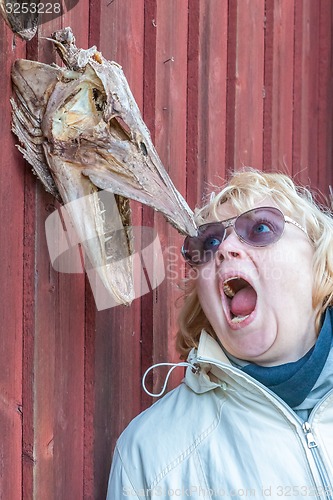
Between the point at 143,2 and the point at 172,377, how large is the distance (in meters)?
1.11

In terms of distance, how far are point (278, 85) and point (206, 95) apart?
0.61m

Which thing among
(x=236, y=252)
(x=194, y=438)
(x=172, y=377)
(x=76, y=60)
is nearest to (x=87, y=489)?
(x=194, y=438)

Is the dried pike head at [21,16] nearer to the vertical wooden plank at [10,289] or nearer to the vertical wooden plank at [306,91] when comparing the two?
the vertical wooden plank at [10,289]

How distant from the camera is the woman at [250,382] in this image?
1.68 m

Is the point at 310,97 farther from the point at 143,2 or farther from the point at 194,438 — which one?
the point at 194,438

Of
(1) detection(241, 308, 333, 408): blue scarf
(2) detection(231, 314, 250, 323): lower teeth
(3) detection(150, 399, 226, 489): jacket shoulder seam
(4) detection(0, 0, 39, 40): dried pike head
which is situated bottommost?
(3) detection(150, 399, 226, 489): jacket shoulder seam

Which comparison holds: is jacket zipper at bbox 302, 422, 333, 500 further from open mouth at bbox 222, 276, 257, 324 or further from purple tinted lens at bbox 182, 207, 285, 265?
purple tinted lens at bbox 182, 207, 285, 265

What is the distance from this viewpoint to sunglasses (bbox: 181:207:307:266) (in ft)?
5.77

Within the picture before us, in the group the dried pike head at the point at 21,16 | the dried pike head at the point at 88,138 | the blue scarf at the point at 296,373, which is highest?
the dried pike head at the point at 21,16

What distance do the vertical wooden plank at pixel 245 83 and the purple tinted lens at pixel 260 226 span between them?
90 centimetres

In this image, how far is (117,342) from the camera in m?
2.00

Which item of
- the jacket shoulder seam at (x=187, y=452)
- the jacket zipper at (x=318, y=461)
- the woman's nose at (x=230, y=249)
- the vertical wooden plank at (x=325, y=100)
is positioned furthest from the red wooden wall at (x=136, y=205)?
the jacket zipper at (x=318, y=461)

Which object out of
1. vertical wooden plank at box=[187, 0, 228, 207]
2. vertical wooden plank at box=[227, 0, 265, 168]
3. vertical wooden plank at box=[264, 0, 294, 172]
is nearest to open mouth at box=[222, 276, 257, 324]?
vertical wooden plank at box=[187, 0, 228, 207]

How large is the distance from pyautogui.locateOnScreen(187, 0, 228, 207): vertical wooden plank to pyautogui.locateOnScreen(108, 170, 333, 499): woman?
0.61 metres
